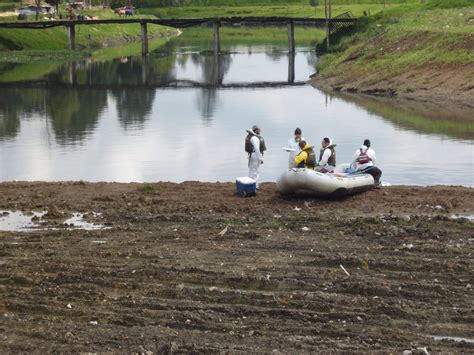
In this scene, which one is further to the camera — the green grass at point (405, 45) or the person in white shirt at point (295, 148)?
the green grass at point (405, 45)

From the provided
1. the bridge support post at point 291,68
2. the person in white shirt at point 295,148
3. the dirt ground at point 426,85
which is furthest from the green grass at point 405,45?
the person in white shirt at point 295,148

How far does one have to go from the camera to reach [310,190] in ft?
75.2

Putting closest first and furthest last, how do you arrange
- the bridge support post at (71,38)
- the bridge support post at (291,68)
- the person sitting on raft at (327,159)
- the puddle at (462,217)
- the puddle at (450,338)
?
the puddle at (450,338), the puddle at (462,217), the person sitting on raft at (327,159), the bridge support post at (291,68), the bridge support post at (71,38)

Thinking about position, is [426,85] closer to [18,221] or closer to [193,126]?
[193,126]

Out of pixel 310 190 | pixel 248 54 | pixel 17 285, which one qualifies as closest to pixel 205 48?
pixel 248 54

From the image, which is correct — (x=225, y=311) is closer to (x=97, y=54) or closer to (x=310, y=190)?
(x=310, y=190)

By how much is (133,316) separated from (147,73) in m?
62.2

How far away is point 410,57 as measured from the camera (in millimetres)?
57938

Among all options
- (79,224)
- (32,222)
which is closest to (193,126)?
(32,222)

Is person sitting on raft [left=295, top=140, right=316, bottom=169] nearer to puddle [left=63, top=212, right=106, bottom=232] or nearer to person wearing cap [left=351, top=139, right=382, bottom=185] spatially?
person wearing cap [left=351, top=139, right=382, bottom=185]

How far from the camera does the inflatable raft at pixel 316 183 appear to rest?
22672 mm

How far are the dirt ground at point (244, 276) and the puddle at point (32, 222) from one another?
30 cm

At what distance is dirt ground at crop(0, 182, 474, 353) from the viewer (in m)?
13.7

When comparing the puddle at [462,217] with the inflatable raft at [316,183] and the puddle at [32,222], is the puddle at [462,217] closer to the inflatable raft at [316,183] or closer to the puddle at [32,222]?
the inflatable raft at [316,183]
